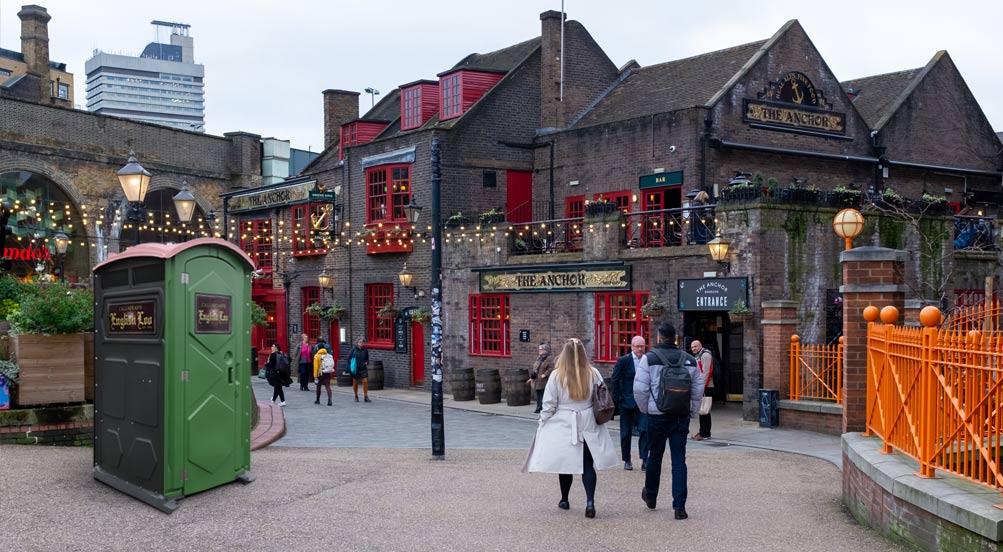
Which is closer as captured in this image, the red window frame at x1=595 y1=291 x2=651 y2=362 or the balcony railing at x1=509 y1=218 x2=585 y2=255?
the red window frame at x1=595 y1=291 x2=651 y2=362

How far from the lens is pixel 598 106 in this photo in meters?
28.6

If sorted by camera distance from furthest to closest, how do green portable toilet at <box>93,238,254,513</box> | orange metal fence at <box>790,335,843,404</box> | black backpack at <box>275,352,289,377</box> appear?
black backpack at <box>275,352,289,377</box>
orange metal fence at <box>790,335,843,404</box>
green portable toilet at <box>93,238,254,513</box>

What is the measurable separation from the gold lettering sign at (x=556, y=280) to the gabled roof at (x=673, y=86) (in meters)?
5.10

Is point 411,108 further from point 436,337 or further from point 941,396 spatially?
point 941,396

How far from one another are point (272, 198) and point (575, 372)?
26414 mm

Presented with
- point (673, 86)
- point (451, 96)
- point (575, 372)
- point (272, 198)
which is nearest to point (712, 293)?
point (673, 86)

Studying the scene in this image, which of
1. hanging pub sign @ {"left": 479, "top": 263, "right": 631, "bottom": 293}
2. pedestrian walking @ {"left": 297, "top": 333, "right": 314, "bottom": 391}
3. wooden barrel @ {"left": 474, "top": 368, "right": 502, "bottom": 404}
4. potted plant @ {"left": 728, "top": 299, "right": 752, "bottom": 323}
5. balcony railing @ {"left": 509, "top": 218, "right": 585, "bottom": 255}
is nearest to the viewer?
potted plant @ {"left": 728, "top": 299, "right": 752, "bottom": 323}

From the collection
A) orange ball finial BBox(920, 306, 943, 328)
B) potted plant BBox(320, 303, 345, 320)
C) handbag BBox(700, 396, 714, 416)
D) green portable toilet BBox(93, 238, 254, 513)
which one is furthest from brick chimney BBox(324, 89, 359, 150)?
orange ball finial BBox(920, 306, 943, 328)

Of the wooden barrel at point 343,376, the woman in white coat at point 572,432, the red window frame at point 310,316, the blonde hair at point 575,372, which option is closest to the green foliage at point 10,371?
the woman in white coat at point 572,432

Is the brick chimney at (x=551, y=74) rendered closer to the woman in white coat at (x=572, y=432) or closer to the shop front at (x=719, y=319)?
the shop front at (x=719, y=319)

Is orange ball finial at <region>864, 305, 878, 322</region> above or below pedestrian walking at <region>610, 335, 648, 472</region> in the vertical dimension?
above

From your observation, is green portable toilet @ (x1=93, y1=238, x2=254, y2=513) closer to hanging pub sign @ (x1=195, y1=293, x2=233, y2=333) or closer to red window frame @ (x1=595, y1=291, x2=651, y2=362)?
hanging pub sign @ (x1=195, y1=293, x2=233, y2=333)

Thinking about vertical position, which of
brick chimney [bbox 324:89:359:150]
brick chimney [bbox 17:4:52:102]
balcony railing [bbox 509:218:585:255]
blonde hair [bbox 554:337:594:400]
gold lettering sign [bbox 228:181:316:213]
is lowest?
blonde hair [bbox 554:337:594:400]

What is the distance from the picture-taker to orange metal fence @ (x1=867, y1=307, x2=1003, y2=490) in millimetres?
6590
